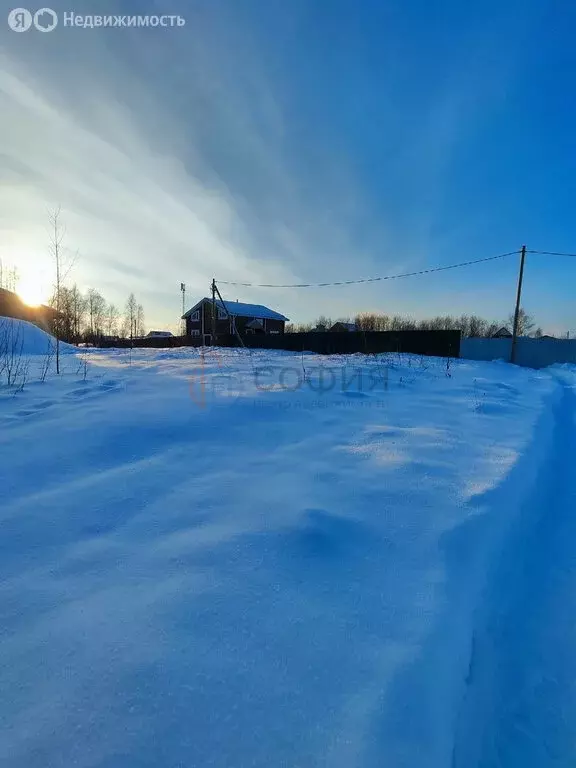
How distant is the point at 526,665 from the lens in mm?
1340

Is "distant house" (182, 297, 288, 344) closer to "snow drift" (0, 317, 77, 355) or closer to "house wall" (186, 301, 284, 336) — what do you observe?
"house wall" (186, 301, 284, 336)

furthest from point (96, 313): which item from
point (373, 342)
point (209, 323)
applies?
point (373, 342)

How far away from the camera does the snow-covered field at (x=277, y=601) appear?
87 cm

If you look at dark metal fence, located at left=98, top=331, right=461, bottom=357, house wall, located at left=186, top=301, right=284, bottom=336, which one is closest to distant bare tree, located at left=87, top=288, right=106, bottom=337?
house wall, located at left=186, top=301, right=284, bottom=336

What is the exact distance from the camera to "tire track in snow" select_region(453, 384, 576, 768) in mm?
1095

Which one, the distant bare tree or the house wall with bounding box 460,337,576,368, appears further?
the distant bare tree

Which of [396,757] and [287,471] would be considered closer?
[396,757]

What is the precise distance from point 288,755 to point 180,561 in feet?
2.40

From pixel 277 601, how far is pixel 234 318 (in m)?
32.6

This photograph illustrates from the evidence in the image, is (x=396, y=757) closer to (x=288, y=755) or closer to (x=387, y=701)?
(x=387, y=701)

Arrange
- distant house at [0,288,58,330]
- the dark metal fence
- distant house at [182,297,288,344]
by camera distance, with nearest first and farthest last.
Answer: the dark metal fence → distant house at [0,288,58,330] → distant house at [182,297,288,344]

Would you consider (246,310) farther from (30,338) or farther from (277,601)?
(277,601)

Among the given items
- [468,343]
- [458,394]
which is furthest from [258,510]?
[468,343]

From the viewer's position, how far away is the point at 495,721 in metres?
1.17
